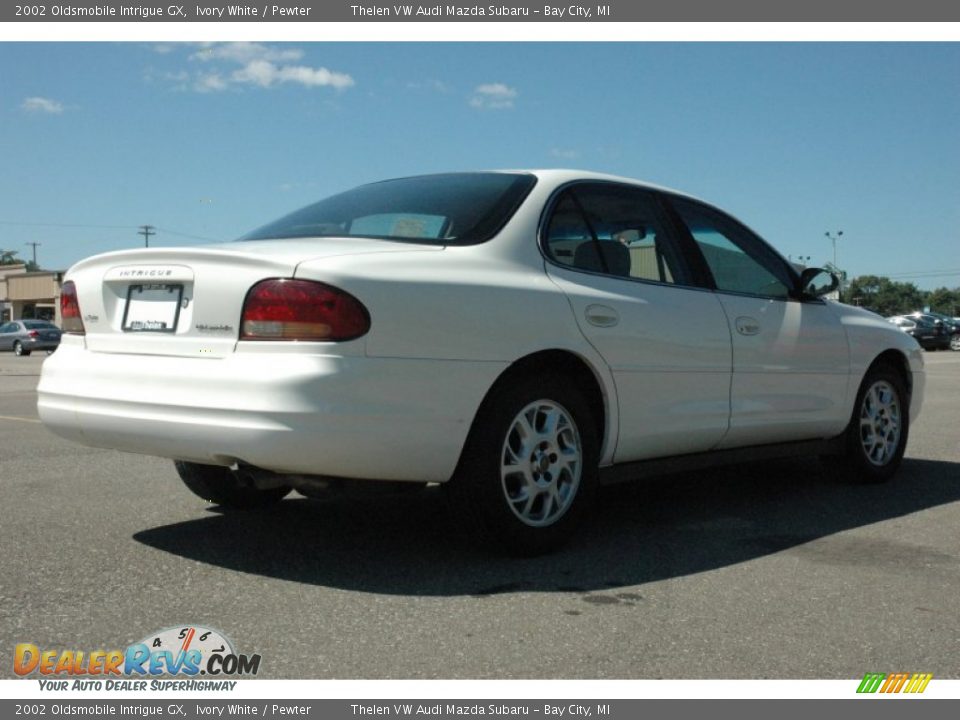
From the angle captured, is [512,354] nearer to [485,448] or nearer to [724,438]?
[485,448]

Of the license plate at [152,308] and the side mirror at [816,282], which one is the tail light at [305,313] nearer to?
the license plate at [152,308]

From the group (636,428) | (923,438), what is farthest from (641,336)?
(923,438)

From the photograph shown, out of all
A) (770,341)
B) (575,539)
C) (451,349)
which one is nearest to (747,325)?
(770,341)

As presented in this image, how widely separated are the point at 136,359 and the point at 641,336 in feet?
6.87

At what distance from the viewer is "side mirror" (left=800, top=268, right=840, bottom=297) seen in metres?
5.98

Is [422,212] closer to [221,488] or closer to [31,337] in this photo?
[221,488]

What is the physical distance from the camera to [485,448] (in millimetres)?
4031

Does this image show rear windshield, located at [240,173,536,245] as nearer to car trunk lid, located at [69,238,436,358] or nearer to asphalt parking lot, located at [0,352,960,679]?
car trunk lid, located at [69,238,436,358]

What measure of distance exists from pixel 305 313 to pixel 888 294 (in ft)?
548

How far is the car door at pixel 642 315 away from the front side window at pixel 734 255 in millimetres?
219

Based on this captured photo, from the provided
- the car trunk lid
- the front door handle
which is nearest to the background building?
the car trunk lid

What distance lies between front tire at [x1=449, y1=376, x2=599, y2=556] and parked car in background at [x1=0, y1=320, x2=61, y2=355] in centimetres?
3937

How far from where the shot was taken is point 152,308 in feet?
13.6

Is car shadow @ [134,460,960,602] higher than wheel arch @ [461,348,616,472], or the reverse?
wheel arch @ [461,348,616,472]
